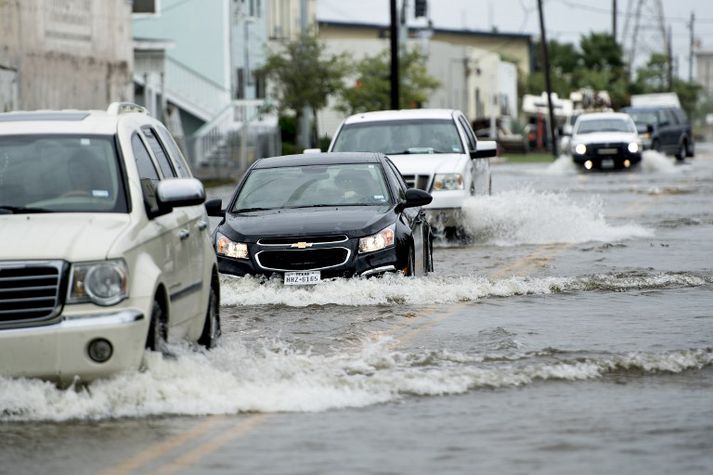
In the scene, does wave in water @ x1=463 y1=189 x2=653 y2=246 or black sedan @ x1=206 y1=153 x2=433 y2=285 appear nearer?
black sedan @ x1=206 y1=153 x2=433 y2=285

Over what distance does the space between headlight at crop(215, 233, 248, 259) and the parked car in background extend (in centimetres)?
3485

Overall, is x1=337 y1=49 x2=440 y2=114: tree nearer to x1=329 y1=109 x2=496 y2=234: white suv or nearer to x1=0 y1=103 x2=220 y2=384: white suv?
x1=329 y1=109 x2=496 y2=234: white suv

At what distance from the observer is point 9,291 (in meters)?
8.84

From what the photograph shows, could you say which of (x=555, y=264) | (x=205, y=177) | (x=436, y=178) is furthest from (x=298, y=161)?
→ (x=205, y=177)

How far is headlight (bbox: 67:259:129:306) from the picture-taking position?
8.87 metres

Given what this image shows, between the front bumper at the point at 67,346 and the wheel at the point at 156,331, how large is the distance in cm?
36

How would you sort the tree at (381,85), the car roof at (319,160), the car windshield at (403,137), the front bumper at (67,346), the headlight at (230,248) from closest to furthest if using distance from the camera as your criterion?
the front bumper at (67,346) < the headlight at (230,248) < the car roof at (319,160) < the car windshield at (403,137) < the tree at (381,85)

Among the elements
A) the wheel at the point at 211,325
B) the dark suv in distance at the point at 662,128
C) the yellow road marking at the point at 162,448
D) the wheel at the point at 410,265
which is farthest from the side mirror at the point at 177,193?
the dark suv in distance at the point at 662,128

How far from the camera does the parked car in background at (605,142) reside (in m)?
49.1

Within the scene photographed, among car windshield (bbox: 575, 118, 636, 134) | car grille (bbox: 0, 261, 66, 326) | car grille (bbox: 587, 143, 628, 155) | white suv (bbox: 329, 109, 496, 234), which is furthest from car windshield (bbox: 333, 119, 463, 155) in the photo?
car windshield (bbox: 575, 118, 636, 134)

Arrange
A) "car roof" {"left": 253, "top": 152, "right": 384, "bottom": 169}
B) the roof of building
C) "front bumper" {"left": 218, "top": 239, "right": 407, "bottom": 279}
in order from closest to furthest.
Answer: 1. "front bumper" {"left": 218, "top": 239, "right": 407, "bottom": 279}
2. "car roof" {"left": 253, "top": 152, "right": 384, "bottom": 169}
3. the roof of building

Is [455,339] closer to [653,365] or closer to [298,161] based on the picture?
[653,365]

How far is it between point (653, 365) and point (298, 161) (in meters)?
6.63

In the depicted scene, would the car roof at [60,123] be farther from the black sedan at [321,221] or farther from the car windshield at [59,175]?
the black sedan at [321,221]
